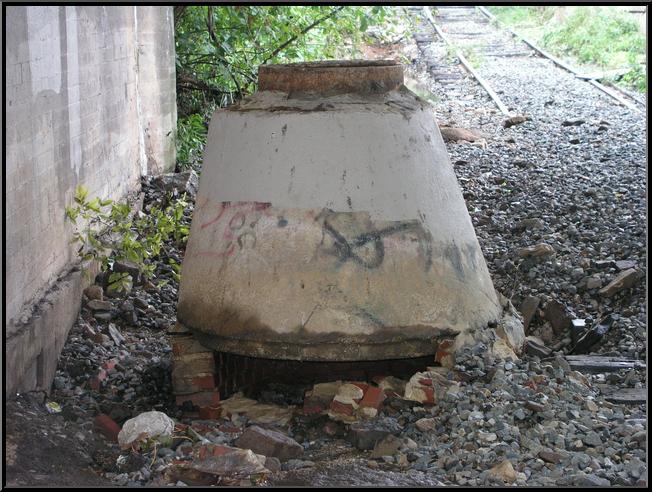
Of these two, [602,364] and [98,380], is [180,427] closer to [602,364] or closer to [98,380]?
[98,380]

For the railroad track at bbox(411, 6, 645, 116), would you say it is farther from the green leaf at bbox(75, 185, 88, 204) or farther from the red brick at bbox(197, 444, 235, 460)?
the red brick at bbox(197, 444, 235, 460)

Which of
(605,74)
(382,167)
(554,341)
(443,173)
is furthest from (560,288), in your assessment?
(605,74)

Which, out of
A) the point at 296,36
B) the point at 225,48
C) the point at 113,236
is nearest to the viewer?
the point at 113,236

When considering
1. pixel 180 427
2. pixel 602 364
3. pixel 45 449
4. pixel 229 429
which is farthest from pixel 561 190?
pixel 45 449

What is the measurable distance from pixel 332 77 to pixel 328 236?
80 cm

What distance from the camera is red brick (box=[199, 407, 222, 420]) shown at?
409 centimetres

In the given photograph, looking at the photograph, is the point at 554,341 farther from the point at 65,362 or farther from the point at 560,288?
the point at 65,362

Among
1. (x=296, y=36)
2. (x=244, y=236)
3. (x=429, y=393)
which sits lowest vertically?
(x=429, y=393)

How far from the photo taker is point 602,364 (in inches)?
178

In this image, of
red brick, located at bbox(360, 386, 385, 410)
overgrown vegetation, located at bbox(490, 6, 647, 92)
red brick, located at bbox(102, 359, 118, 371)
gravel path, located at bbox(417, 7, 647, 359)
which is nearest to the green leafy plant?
gravel path, located at bbox(417, 7, 647, 359)

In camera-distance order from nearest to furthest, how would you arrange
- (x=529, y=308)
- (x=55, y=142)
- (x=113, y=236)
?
(x=55, y=142)
(x=529, y=308)
(x=113, y=236)

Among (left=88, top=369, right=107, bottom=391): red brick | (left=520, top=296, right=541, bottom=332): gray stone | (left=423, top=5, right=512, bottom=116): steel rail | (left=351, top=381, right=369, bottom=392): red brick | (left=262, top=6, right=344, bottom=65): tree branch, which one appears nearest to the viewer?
(left=351, top=381, right=369, bottom=392): red brick

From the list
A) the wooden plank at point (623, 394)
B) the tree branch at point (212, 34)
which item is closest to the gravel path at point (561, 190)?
the wooden plank at point (623, 394)

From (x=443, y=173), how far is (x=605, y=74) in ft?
35.3
